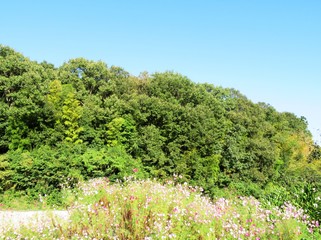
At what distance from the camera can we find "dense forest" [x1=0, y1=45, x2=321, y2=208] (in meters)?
21.1

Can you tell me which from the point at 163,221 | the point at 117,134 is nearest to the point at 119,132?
the point at 117,134

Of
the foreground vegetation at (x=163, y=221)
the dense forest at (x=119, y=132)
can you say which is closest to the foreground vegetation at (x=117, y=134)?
the dense forest at (x=119, y=132)

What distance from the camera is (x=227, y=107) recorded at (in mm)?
31844

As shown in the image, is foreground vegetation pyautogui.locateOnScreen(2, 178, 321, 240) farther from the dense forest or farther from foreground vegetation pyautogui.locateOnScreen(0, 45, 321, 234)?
the dense forest

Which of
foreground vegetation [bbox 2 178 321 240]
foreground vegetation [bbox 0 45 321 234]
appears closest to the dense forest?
foreground vegetation [bbox 0 45 321 234]

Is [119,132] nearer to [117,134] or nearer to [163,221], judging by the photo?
[117,134]

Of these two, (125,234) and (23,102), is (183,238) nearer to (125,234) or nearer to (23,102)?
(125,234)

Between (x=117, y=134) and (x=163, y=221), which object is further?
(x=117, y=134)

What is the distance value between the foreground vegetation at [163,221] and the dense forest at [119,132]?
37.2 ft

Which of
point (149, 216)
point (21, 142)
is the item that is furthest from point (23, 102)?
point (149, 216)

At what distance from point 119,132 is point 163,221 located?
18.2m

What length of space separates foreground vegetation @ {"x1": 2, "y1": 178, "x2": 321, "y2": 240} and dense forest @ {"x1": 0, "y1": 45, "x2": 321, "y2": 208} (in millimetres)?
11328

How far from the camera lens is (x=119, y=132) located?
79.7ft

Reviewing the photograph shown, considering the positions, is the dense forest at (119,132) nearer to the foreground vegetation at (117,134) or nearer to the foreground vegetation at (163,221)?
the foreground vegetation at (117,134)
